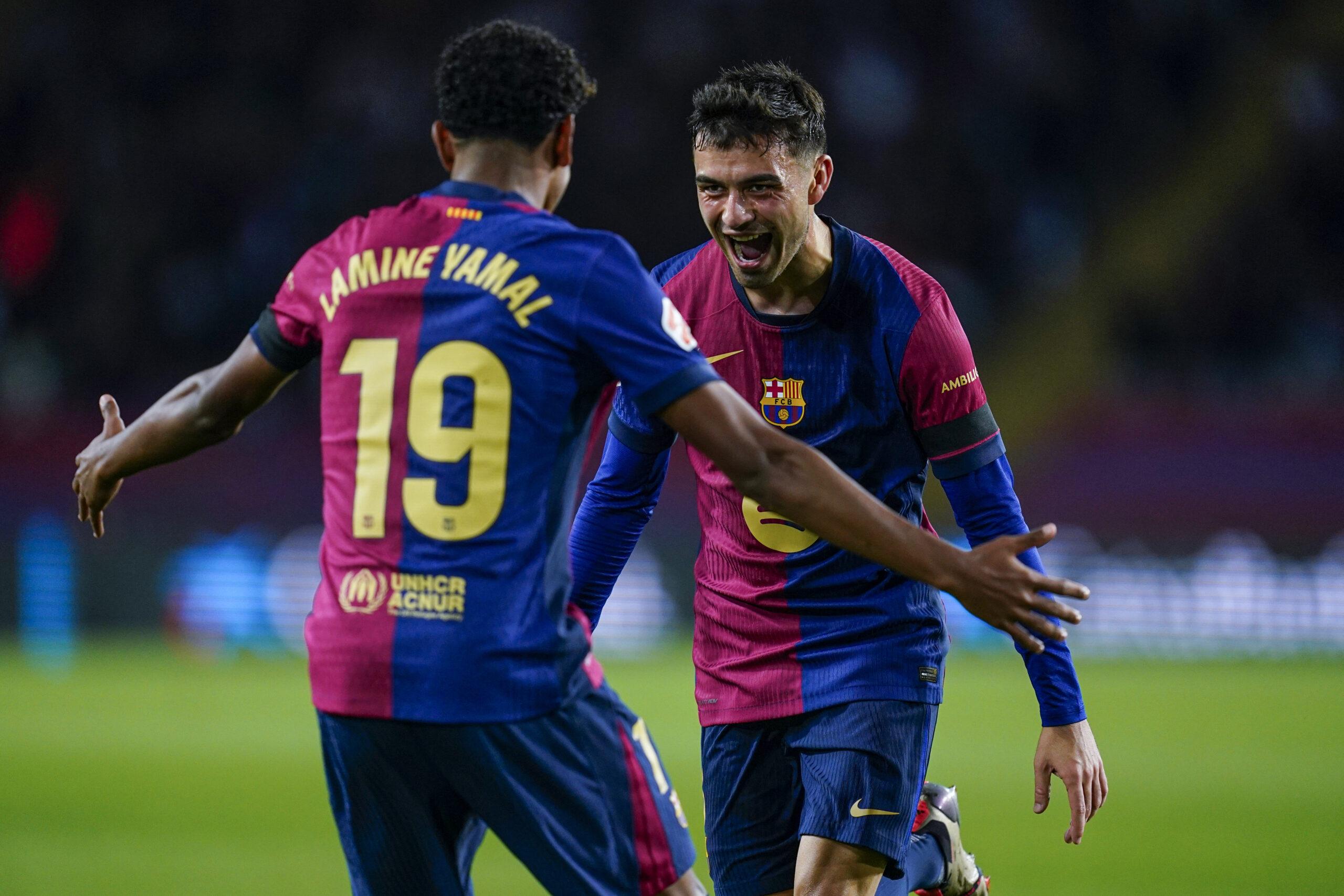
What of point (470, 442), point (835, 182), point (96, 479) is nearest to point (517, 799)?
point (470, 442)

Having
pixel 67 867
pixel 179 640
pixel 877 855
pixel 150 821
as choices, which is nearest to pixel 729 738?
pixel 877 855

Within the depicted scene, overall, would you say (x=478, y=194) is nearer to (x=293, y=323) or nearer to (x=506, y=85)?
(x=506, y=85)

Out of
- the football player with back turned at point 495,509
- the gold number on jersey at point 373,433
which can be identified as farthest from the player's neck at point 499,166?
the gold number on jersey at point 373,433

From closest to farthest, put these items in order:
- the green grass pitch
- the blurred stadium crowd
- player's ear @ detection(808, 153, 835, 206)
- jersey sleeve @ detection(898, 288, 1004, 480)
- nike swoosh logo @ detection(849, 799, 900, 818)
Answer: nike swoosh logo @ detection(849, 799, 900, 818) < jersey sleeve @ detection(898, 288, 1004, 480) < player's ear @ detection(808, 153, 835, 206) < the green grass pitch < the blurred stadium crowd

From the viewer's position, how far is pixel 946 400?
3.61m

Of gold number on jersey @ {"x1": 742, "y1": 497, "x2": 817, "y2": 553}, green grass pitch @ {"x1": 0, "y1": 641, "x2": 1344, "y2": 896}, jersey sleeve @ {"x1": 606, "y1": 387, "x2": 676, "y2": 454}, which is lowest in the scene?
green grass pitch @ {"x1": 0, "y1": 641, "x2": 1344, "y2": 896}

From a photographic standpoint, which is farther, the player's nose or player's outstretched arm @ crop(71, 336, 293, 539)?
the player's nose

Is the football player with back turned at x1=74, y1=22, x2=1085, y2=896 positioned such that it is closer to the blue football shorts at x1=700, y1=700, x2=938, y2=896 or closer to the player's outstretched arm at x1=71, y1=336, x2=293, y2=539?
the player's outstretched arm at x1=71, y1=336, x2=293, y2=539

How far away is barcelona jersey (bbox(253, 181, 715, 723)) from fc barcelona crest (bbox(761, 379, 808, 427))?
1.09 m

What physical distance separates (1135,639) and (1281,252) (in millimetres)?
5788

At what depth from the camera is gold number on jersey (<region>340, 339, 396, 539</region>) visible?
2654 mm

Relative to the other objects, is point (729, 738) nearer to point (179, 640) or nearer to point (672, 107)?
point (179, 640)

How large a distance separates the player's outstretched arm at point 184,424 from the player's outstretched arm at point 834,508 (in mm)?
870

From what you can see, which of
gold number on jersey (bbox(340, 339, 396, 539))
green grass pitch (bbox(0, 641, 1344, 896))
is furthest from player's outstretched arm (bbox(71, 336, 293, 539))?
green grass pitch (bbox(0, 641, 1344, 896))
